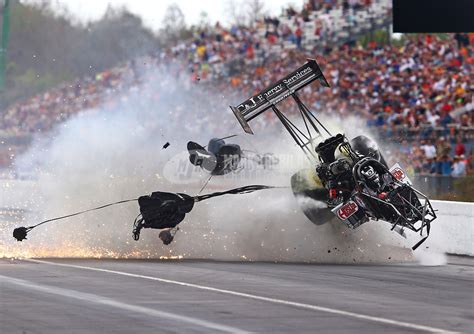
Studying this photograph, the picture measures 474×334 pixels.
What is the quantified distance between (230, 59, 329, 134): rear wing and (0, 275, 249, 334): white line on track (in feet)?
16.4

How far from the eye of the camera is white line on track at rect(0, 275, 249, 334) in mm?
10375

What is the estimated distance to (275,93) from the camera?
1784 centimetres

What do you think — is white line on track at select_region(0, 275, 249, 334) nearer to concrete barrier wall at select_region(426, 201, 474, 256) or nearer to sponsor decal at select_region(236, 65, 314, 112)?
A: sponsor decal at select_region(236, 65, 314, 112)

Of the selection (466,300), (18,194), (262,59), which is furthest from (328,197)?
(262,59)

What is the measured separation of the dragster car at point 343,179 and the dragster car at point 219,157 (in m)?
0.96

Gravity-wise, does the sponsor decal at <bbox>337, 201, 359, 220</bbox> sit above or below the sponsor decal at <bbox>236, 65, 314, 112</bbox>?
below

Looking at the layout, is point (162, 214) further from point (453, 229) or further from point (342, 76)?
point (342, 76)

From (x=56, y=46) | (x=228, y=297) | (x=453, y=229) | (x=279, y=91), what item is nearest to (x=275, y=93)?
(x=279, y=91)

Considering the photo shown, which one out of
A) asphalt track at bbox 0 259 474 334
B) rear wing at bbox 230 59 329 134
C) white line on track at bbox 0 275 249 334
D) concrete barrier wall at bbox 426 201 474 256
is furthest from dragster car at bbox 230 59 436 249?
white line on track at bbox 0 275 249 334

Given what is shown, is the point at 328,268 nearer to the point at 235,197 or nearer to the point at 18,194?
the point at 235,197

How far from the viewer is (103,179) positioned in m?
19.3

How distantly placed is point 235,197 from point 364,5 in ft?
65.7

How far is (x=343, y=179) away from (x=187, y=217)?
9.52ft

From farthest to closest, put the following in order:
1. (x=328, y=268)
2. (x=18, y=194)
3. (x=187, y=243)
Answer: (x=18, y=194) → (x=187, y=243) → (x=328, y=268)
